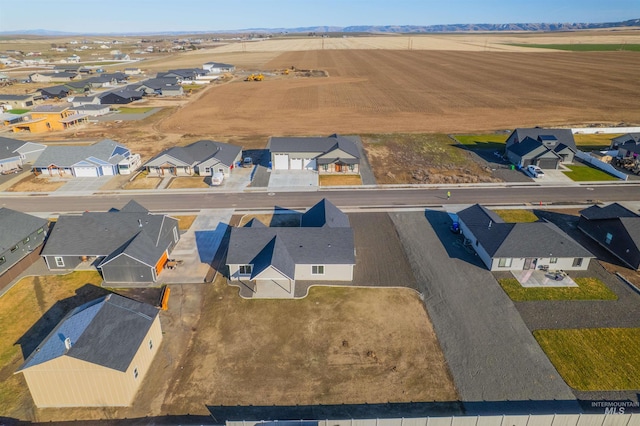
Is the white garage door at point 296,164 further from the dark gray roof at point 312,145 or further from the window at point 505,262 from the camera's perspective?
the window at point 505,262

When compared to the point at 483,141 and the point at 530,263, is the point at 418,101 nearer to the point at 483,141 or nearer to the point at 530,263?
the point at 483,141

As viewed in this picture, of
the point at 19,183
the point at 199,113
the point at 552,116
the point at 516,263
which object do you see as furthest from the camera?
the point at 199,113

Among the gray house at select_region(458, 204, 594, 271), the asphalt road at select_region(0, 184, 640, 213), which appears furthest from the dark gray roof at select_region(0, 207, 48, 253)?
the gray house at select_region(458, 204, 594, 271)

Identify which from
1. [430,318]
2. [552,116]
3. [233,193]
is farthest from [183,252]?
[552,116]

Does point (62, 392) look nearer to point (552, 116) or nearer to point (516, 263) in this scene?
point (516, 263)

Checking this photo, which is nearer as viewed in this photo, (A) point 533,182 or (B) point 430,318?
(B) point 430,318

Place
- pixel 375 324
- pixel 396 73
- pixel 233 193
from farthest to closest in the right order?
pixel 396 73 → pixel 233 193 → pixel 375 324

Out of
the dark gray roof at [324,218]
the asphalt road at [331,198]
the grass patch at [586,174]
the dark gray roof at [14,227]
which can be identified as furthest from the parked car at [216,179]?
the grass patch at [586,174]

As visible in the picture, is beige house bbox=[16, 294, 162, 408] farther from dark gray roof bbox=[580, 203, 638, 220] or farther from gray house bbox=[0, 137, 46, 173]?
gray house bbox=[0, 137, 46, 173]

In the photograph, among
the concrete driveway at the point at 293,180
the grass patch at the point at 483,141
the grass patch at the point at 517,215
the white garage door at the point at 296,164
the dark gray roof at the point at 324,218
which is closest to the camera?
the dark gray roof at the point at 324,218
